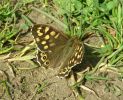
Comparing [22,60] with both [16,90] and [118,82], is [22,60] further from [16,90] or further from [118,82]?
[118,82]

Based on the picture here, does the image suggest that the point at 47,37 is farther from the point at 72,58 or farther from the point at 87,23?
the point at 87,23

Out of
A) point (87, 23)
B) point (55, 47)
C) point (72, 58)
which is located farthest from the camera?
point (87, 23)

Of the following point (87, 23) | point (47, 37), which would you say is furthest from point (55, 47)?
A: point (87, 23)

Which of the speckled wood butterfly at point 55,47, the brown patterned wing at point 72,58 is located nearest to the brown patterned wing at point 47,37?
the speckled wood butterfly at point 55,47

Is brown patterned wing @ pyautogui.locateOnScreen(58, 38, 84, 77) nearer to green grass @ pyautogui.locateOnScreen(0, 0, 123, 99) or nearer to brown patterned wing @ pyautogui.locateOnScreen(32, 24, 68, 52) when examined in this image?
brown patterned wing @ pyautogui.locateOnScreen(32, 24, 68, 52)

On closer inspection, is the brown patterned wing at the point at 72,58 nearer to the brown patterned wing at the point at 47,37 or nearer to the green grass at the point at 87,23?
the brown patterned wing at the point at 47,37

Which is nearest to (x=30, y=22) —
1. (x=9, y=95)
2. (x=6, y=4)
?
(x=6, y=4)

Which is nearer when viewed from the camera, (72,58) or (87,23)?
(72,58)

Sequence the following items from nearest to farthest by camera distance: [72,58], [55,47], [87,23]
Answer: [72,58]
[55,47]
[87,23]
